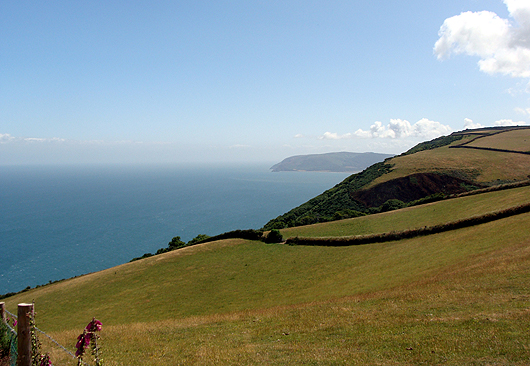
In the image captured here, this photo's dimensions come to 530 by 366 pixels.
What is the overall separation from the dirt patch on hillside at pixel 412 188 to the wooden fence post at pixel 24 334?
249 ft

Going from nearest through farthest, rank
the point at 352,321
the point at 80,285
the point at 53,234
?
the point at 352,321
the point at 80,285
the point at 53,234

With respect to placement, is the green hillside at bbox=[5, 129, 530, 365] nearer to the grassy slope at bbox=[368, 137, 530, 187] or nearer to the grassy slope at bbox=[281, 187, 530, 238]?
the grassy slope at bbox=[281, 187, 530, 238]

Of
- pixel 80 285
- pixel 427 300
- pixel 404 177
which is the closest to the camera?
pixel 427 300

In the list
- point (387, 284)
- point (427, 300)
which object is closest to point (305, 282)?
point (387, 284)

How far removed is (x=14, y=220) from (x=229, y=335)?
182 meters

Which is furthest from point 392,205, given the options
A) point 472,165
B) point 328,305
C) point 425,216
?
point 328,305

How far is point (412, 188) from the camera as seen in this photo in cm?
7456

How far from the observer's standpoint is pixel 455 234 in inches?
1159

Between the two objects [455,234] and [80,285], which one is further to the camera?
[80,285]

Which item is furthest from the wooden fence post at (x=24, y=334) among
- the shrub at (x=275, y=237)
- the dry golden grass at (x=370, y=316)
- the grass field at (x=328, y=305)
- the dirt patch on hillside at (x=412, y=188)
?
the dirt patch on hillside at (x=412, y=188)

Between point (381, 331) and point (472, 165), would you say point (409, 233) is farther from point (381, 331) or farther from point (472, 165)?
point (472, 165)

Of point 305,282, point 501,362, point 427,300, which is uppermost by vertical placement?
point 501,362

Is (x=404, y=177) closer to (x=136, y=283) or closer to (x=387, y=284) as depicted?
(x=387, y=284)

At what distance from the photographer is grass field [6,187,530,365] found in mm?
10047
